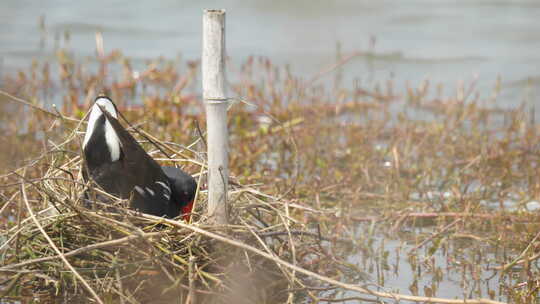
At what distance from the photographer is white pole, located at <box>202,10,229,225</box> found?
3.96 meters

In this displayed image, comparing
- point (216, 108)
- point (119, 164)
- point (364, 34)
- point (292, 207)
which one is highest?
point (216, 108)

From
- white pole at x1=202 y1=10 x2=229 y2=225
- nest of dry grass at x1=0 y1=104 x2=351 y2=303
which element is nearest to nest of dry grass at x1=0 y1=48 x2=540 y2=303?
nest of dry grass at x1=0 y1=104 x2=351 y2=303

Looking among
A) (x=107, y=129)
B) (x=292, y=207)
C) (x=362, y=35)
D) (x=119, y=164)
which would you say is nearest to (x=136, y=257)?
(x=119, y=164)

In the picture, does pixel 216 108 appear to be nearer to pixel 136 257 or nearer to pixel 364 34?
pixel 136 257

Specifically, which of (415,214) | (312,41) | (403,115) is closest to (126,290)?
(312,41)

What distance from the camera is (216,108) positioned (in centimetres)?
407

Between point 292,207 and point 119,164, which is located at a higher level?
point 119,164

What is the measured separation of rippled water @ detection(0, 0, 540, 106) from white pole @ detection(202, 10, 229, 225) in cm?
527

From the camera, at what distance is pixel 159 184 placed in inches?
180

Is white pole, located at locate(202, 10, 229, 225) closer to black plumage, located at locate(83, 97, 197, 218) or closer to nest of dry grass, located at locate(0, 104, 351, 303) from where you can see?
nest of dry grass, located at locate(0, 104, 351, 303)

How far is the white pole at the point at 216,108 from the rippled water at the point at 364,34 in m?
5.27

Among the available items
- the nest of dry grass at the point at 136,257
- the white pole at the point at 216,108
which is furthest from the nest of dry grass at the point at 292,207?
the white pole at the point at 216,108

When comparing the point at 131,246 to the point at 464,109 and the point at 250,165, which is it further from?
the point at 464,109

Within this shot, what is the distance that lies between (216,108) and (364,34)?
8130 mm
